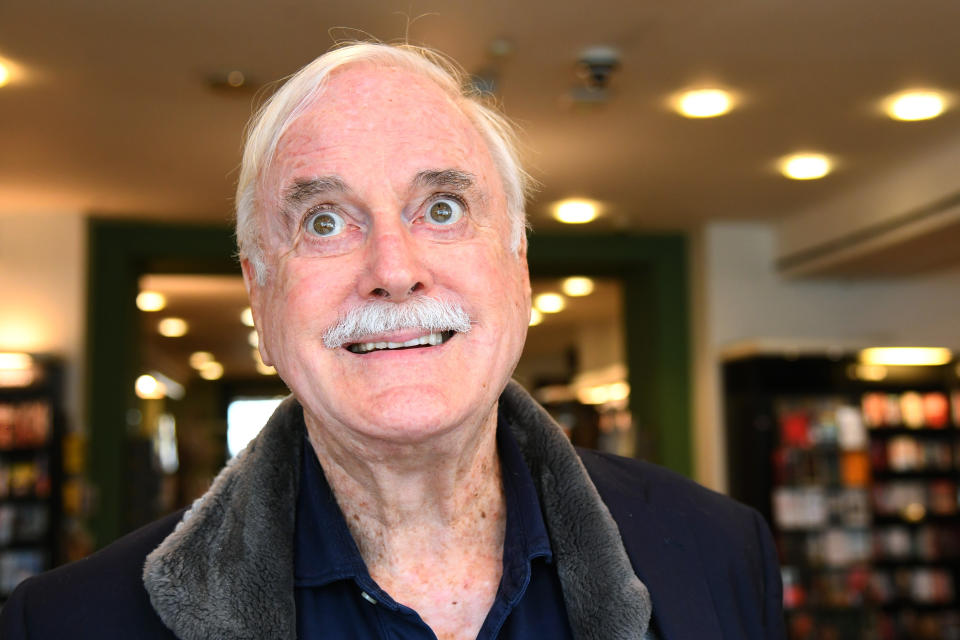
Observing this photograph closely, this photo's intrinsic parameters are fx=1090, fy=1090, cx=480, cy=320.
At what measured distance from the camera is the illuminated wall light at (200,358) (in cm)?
1472

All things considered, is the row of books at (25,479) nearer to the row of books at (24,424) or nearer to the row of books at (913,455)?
the row of books at (24,424)

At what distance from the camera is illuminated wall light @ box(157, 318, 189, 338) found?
37.7 ft

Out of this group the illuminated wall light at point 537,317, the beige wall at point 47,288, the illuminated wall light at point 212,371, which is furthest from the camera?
the illuminated wall light at point 212,371

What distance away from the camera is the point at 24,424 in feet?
20.7

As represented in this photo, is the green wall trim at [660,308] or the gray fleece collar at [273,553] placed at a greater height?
the green wall trim at [660,308]

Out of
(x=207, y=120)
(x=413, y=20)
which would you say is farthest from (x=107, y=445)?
(x=413, y=20)

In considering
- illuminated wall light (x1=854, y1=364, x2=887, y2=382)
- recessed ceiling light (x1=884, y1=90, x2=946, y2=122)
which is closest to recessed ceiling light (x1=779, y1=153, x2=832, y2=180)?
recessed ceiling light (x1=884, y1=90, x2=946, y2=122)

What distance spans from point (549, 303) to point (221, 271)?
13.0 feet

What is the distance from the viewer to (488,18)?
3949mm

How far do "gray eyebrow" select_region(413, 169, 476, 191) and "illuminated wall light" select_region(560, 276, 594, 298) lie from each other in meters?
8.01

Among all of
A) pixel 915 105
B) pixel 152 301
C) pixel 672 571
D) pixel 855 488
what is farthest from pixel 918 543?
pixel 152 301

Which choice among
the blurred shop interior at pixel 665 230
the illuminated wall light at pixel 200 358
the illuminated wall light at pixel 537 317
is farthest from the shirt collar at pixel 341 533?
the illuminated wall light at pixel 200 358

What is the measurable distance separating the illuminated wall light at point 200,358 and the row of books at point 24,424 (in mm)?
8256

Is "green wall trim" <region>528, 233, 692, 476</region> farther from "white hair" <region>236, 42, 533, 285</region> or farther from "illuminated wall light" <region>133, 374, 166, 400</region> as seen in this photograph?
"illuminated wall light" <region>133, 374, 166, 400</region>
